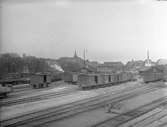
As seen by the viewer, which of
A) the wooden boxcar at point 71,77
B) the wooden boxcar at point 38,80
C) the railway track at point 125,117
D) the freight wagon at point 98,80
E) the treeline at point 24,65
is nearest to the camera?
the railway track at point 125,117

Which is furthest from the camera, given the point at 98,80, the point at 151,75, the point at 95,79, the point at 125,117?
the point at 151,75

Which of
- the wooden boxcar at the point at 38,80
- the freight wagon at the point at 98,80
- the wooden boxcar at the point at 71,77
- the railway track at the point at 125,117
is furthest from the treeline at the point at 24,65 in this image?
the railway track at the point at 125,117

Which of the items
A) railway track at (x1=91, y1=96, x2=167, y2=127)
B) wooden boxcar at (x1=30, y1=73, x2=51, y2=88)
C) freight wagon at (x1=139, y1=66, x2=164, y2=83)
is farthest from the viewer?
freight wagon at (x1=139, y1=66, x2=164, y2=83)

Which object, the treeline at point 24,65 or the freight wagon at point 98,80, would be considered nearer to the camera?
the freight wagon at point 98,80

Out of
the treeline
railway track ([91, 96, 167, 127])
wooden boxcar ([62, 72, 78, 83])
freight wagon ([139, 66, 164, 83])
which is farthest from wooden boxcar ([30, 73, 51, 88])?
freight wagon ([139, 66, 164, 83])

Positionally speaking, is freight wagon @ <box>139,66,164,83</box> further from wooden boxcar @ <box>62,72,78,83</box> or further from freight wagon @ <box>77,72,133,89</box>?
wooden boxcar @ <box>62,72,78,83</box>

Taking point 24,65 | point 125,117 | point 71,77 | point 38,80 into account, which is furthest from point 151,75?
point 24,65

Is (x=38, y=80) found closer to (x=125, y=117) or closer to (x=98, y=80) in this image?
(x=98, y=80)

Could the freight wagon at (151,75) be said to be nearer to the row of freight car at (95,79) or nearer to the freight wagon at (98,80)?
the row of freight car at (95,79)

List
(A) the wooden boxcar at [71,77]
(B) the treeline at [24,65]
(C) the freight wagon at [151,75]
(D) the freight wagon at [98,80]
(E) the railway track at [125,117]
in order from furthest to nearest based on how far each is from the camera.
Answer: (B) the treeline at [24,65]
(A) the wooden boxcar at [71,77]
(C) the freight wagon at [151,75]
(D) the freight wagon at [98,80]
(E) the railway track at [125,117]
